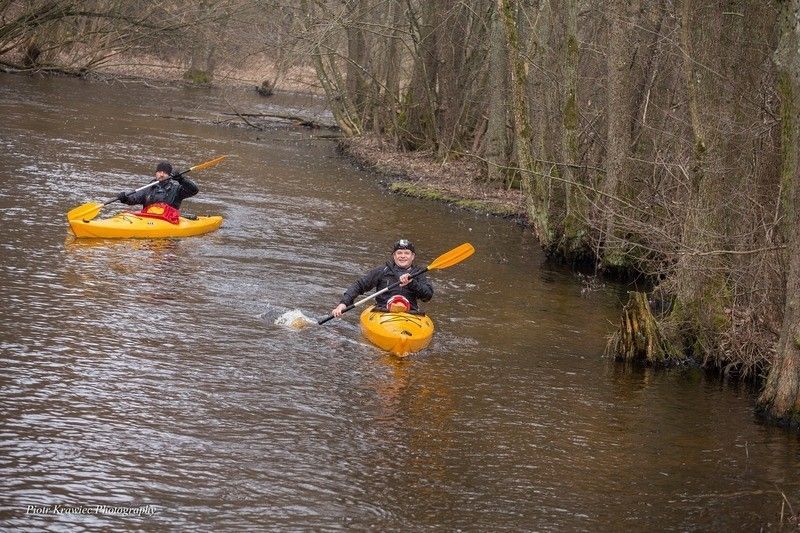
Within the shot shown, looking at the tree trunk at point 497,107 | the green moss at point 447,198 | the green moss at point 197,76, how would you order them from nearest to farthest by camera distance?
the green moss at point 447,198 < the tree trunk at point 497,107 < the green moss at point 197,76

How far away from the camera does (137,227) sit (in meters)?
13.6

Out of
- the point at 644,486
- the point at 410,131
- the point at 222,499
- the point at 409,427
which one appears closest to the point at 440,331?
the point at 409,427

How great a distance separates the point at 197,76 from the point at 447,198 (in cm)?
2577

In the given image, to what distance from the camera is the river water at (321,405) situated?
20.9 ft

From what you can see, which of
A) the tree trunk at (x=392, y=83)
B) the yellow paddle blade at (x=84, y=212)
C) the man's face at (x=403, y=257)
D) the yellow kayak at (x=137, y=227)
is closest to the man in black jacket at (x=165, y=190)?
the yellow kayak at (x=137, y=227)

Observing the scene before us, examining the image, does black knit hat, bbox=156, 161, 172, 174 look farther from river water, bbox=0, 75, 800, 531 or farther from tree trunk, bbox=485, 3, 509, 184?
tree trunk, bbox=485, 3, 509, 184

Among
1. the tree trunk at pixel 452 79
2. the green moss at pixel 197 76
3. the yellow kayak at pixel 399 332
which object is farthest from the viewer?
the green moss at pixel 197 76

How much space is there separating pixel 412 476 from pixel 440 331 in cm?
425

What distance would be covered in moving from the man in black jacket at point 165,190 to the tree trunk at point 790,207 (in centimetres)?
831

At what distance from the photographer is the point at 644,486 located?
23.8 feet

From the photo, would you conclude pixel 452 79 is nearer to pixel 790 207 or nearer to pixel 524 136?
pixel 524 136

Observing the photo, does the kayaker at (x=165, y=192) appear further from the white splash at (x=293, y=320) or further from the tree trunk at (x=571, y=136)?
the tree trunk at (x=571, y=136)

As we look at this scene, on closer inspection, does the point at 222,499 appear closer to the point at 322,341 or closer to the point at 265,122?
the point at 322,341

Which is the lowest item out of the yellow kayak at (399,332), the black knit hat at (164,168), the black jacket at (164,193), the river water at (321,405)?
the river water at (321,405)
